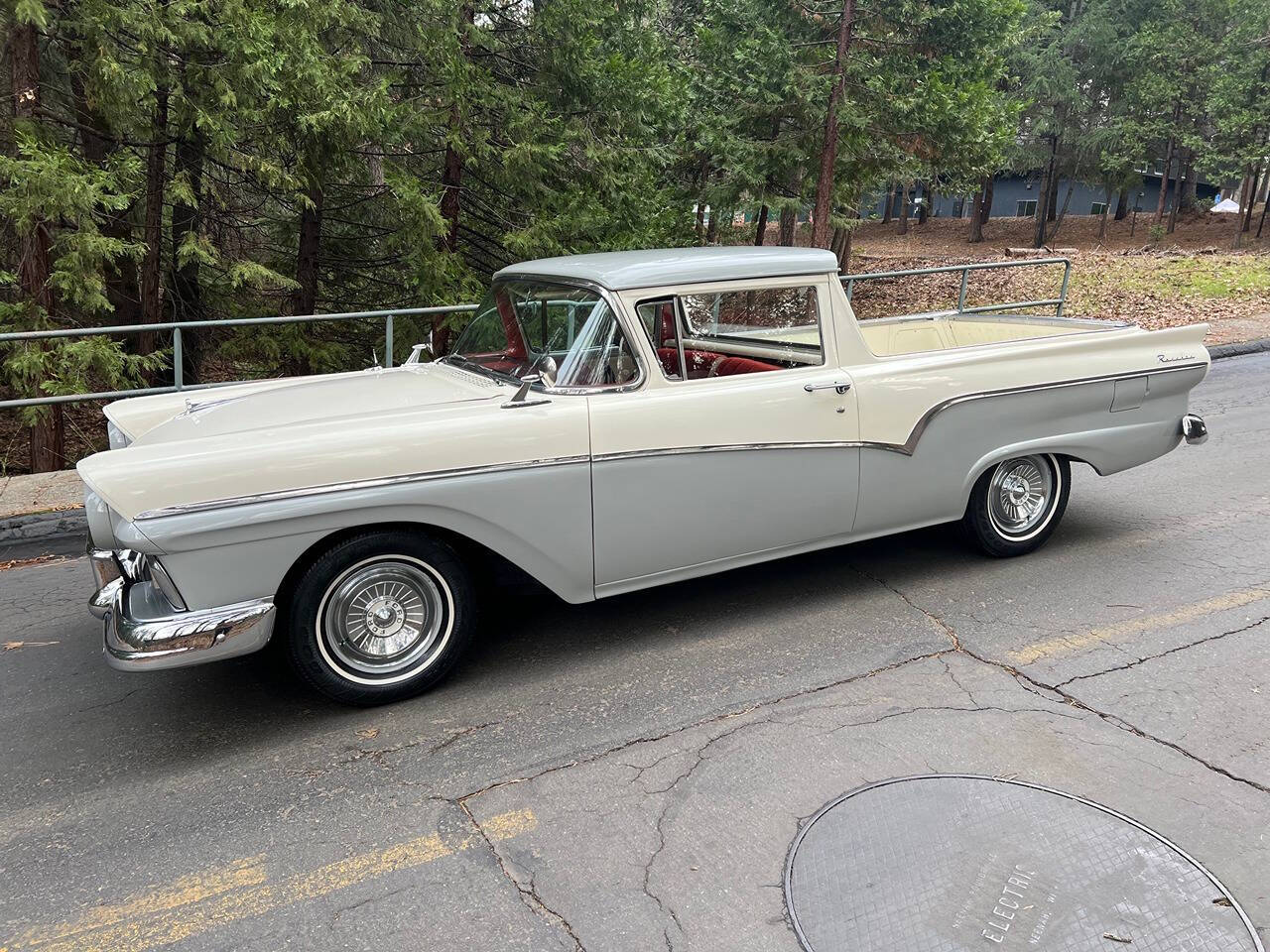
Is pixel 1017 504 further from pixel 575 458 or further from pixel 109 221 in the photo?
pixel 109 221

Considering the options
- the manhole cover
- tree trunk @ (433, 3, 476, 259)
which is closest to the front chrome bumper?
the manhole cover

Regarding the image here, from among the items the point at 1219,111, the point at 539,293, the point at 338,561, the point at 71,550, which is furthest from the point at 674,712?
the point at 1219,111

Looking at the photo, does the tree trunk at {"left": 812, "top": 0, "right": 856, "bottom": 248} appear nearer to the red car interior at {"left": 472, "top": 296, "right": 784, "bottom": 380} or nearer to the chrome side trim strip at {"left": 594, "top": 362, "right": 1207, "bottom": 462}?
the chrome side trim strip at {"left": 594, "top": 362, "right": 1207, "bottom": 462}

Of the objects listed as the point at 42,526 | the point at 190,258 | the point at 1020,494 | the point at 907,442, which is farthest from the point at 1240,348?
the point at 42,526

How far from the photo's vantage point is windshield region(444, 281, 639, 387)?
411 cm

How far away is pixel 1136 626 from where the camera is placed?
14.5ft

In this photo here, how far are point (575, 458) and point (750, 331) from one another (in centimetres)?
140

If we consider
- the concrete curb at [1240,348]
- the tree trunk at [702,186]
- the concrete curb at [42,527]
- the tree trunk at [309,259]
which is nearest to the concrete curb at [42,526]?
the concrete curb at [42,527]

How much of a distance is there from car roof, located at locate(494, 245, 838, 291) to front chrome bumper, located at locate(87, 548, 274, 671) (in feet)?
6.62

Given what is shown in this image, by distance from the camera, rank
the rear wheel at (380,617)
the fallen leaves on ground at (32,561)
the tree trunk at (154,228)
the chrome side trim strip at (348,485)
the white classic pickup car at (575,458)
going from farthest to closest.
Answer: the tree trunk at (154,228) < the fallen leaves on ground at (32,561) < the rear wheel at (380,617) < the white classic pickup car at (575,458) < the chrome side trim strip at (348,485)

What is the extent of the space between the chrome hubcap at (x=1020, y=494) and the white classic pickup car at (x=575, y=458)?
0.01 metres

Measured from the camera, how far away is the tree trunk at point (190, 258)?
10.7m

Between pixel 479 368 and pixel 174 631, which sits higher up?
pixel 479 368

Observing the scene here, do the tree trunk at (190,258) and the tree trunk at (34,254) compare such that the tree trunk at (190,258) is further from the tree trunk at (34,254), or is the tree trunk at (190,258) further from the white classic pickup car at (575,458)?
the white classic pickup car at (575,458)
